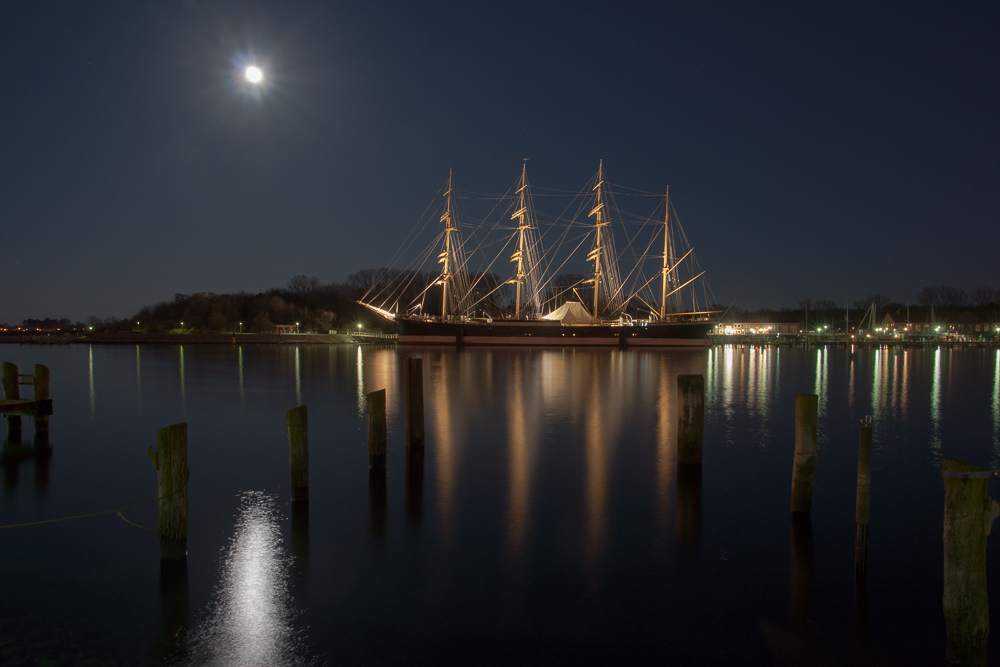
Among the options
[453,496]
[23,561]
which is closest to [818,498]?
[453,496]

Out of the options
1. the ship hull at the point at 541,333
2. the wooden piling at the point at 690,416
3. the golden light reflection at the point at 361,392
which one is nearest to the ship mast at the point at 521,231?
the ship hull at the point at 541,333

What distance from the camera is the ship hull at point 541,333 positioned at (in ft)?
234

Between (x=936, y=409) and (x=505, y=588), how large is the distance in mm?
20403

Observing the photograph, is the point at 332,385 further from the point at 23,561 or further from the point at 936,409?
the point at 936,409

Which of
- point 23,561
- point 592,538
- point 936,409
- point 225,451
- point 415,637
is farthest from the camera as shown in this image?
point 936,409

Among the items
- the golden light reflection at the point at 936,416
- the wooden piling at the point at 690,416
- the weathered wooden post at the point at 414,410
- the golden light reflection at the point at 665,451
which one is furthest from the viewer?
the golden light reflection at the point at 936,416

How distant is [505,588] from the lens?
6145mm

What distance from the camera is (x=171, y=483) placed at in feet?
20.4

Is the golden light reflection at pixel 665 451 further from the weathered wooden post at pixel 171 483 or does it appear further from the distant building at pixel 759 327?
the distant building at pixel 759 327

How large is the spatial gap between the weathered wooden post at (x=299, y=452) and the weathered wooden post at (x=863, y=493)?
6.75 meters

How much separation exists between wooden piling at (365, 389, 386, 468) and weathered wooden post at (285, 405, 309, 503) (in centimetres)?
150

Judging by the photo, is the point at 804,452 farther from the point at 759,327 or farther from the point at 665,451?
the point at 759,327

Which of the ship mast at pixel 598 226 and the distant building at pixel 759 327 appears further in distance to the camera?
the distant building at pixel 759 327

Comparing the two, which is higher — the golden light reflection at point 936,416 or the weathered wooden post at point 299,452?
the weathered wooden post at point 299,452
